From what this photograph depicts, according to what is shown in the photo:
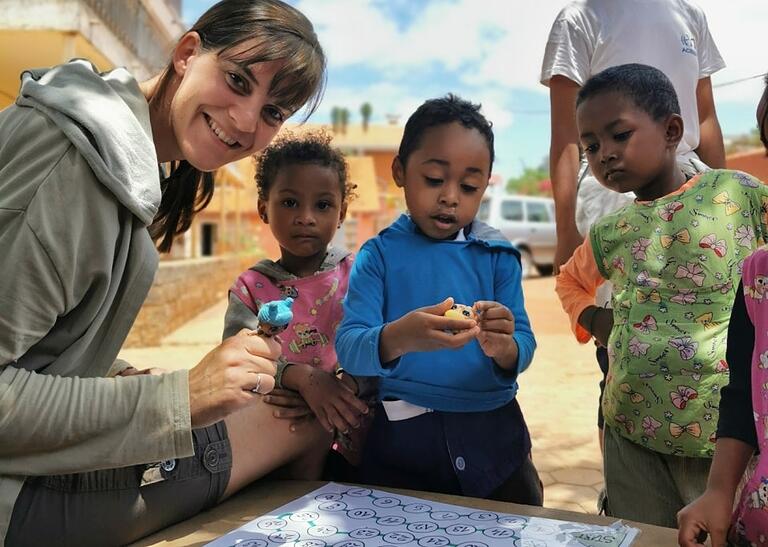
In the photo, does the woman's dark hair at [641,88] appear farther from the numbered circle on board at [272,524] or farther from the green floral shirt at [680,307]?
the numbered circle on board at [272,524]

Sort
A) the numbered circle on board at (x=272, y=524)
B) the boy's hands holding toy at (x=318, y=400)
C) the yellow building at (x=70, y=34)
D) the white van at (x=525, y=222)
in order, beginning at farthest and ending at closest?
1. the white van at (x=525, y=222)
2. the yellow building at (x=70, y=34)
3. the boy's hands holding toy at (x=318, y=400)
4. the numbered circle on board at (x=272, y=524)

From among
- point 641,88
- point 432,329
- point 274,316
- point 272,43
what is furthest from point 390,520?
point 641,88

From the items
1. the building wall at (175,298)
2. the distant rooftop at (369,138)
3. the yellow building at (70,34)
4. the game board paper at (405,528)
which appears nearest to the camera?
the game board paper at (405,528)

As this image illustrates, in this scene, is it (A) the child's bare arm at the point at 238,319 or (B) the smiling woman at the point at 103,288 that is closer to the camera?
(B) the smiling woman at the point at 103,288

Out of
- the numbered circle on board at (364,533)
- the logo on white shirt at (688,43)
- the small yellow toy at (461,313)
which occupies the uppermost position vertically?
the logo on white shirt at (688,43)

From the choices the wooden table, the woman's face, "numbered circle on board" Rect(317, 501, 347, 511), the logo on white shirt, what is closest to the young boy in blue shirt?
the wooden table

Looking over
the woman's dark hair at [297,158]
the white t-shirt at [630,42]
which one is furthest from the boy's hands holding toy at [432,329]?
the white t-shirt at [630,42]

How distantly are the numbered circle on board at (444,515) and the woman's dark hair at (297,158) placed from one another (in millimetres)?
1046

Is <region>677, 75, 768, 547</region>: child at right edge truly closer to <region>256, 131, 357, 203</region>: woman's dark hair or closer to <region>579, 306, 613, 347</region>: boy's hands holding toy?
<region>579, 306, 613, 347</region>: boy's hands holding toy

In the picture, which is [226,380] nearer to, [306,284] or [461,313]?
[461,313]

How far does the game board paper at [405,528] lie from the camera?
1.45 meters

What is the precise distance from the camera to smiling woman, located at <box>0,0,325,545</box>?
4.02 ft

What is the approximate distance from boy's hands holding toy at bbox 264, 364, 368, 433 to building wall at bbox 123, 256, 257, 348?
455cm

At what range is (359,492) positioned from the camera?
1750mm
